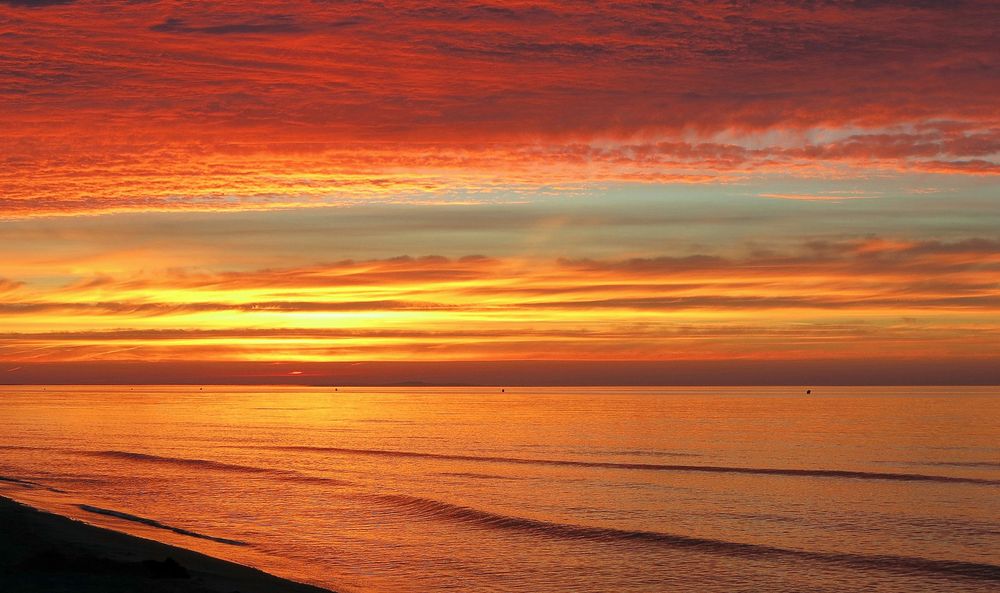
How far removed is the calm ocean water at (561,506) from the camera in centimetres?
3025

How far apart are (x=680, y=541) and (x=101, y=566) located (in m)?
20.6

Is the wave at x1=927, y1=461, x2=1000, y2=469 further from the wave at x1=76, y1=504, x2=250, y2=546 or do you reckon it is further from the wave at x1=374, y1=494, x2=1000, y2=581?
the wave at x1=76, y1=504, x2=250, y2=546

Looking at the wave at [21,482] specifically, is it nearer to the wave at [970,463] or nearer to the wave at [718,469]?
the wave at [718,469]

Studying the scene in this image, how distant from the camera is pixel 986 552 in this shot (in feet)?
107

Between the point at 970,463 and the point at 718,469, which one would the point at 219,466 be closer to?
the point at 718,469

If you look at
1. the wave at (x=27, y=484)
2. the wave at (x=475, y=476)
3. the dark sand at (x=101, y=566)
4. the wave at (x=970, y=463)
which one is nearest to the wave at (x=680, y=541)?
the wave at (x=475, y=476)

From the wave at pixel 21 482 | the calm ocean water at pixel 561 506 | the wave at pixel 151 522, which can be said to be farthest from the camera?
the wave at pixel 21 482

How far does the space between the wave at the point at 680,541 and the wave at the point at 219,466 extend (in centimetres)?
1140

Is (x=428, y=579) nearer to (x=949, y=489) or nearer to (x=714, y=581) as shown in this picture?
(x=714, y=581)

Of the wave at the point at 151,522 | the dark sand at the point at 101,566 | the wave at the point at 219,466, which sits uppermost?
the wave at the point at 219,466

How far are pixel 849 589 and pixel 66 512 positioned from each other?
30706 millimetres

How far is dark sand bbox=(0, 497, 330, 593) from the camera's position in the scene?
70.0 feet

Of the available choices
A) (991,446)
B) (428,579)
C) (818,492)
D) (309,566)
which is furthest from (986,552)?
(991,446)

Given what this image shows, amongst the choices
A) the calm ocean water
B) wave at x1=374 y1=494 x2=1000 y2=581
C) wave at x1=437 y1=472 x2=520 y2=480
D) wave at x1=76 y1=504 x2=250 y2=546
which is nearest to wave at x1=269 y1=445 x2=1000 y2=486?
the calm ocean water
